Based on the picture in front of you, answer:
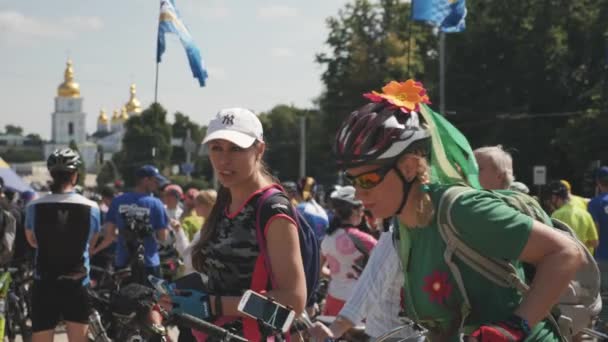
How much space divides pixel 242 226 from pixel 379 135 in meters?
1.22

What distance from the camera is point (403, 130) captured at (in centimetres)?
287

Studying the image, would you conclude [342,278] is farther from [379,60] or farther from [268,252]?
[379,60]

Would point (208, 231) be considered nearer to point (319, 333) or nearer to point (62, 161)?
point (319, 333)

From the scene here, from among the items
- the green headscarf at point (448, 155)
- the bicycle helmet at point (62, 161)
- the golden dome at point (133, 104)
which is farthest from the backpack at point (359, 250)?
the golden dome at point (133, 104)

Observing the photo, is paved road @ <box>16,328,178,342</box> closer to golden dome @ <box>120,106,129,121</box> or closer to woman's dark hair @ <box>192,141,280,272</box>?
woman's dark hair @ <box>192,141,280,272</box>

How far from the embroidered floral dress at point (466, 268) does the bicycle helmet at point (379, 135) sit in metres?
0.15

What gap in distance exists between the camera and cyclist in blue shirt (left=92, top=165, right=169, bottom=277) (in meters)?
9.24

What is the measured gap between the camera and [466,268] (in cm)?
278

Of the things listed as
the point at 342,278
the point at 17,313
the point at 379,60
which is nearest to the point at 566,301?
the point at 342,278

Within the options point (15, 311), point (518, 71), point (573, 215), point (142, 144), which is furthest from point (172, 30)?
point (142, 144)

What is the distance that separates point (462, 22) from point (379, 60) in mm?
31556

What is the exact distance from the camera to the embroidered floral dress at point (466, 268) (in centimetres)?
267

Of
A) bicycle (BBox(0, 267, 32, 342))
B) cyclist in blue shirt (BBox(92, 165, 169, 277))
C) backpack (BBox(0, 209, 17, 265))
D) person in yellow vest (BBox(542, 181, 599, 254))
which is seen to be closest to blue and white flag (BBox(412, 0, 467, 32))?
person in yellow vest (BBox(542, 181, 599, 254))

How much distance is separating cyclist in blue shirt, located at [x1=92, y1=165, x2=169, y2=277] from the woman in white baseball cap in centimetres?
521
